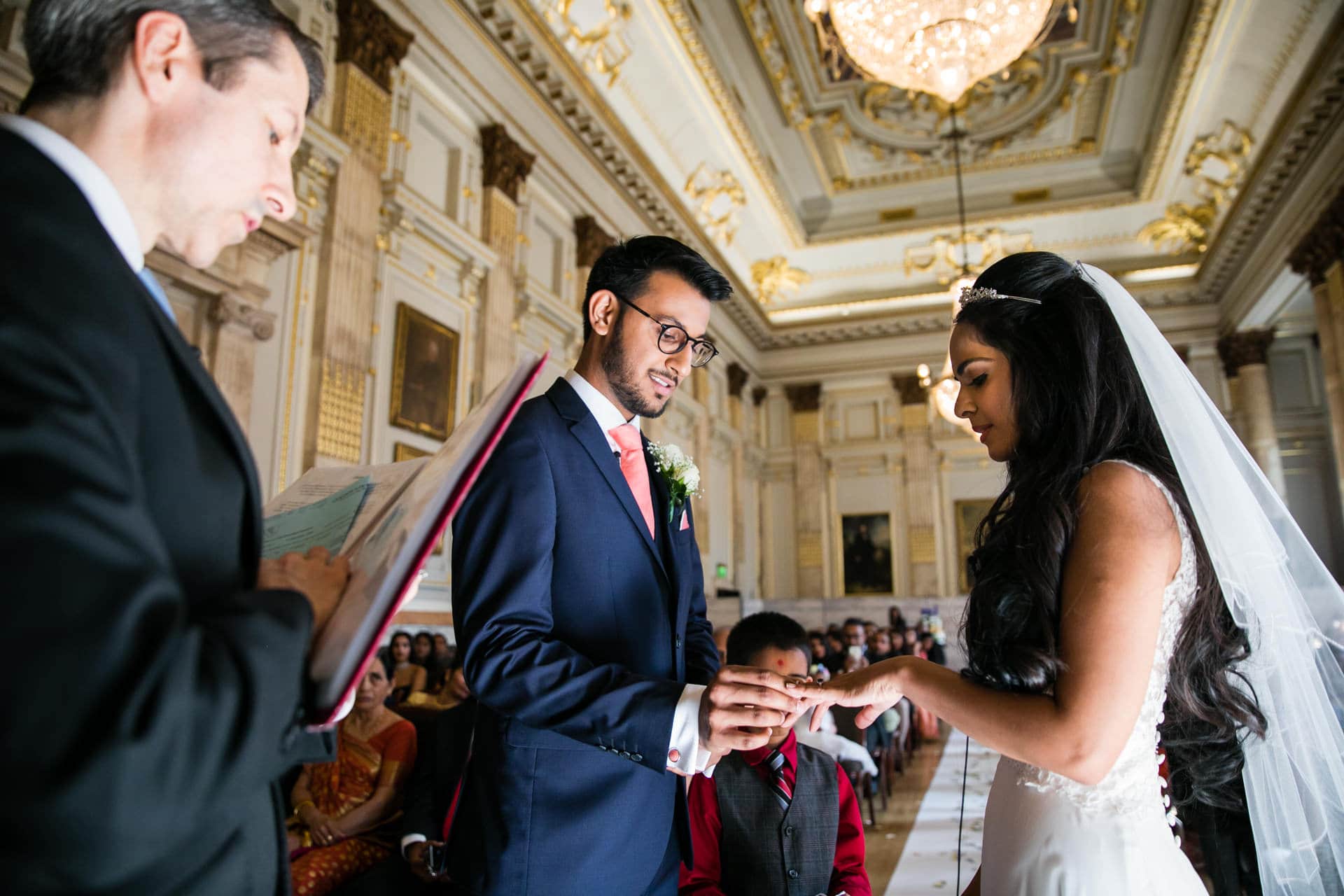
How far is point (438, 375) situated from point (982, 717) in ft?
24.5

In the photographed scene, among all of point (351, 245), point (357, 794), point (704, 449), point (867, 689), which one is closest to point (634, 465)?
point (867, 689)

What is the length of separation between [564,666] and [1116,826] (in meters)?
1.18

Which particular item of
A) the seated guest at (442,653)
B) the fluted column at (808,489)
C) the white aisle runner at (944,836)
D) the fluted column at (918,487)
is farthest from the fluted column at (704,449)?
the seated guest at (442,653)

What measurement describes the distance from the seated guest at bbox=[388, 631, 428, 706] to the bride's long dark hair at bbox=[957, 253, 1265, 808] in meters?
5.23

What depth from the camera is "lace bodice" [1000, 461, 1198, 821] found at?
1.74m

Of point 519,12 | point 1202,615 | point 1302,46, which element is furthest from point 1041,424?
point 1302,46

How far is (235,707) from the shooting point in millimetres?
739

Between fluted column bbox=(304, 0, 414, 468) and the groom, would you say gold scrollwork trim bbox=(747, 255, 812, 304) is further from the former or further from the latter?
the groom

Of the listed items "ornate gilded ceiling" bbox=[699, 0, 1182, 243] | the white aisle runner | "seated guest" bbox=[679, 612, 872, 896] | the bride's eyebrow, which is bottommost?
the white aisle runner

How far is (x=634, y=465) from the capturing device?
6.93ft

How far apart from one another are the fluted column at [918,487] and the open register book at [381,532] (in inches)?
702

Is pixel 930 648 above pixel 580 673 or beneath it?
beneath

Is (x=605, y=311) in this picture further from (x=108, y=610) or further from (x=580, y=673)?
(x=108, y=610)

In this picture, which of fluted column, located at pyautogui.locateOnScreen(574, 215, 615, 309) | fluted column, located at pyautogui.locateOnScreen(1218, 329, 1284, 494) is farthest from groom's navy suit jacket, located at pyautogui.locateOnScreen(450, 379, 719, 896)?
fluted column, located at pyautogui.locateOnScreen(1218, 329, 1284, 494)
